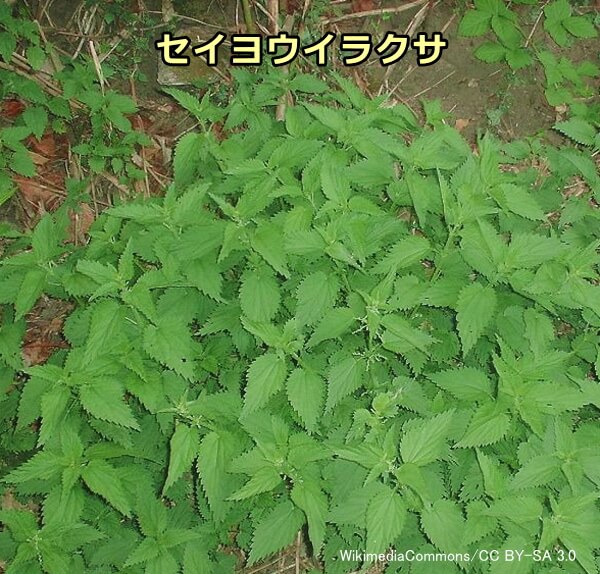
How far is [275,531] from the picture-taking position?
108 inches

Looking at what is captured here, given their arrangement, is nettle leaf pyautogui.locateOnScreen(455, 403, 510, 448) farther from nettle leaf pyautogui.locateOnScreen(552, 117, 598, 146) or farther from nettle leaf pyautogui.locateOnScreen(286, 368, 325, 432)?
nettle leaf pyautogui.locateOnScreen(552, 117, 598, 146)

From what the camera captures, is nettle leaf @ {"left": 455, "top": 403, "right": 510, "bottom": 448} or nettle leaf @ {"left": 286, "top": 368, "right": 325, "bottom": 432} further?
nettle leaf @ {"left": 286, "top": 368, "right": 325, "bottom": 432}

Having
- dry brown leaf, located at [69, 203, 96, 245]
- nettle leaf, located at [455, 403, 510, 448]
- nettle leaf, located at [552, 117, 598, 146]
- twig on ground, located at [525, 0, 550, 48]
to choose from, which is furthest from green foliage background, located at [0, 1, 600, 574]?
twig on ground, located at [525, 0, 550, 48]

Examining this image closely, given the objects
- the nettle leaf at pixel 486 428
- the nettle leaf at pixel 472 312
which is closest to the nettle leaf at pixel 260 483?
the nettle leaf at pixel 486 428

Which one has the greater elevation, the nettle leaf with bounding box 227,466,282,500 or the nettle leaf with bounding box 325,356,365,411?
the nettle leaf with bounding box 325,356,365,411

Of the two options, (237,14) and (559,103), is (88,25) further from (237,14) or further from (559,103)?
(559,103)

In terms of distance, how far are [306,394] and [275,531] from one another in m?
0.63

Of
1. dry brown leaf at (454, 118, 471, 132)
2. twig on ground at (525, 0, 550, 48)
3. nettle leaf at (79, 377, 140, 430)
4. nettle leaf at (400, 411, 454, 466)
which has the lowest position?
nettle leaf at (79, 377, 140, 430)

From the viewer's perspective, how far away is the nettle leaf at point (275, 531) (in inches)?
107

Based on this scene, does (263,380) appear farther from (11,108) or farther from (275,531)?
(11,108)

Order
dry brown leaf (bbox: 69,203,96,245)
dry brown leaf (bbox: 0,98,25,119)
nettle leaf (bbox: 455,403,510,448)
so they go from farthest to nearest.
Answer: dry brown leaf (bbox: 0,98,25,119) → dry brown leaf (bbox: 69,203,96,245) → nettle leaf (bbox: 455,403,510,448)

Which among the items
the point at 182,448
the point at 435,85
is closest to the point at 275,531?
Answer: the point at 182,448

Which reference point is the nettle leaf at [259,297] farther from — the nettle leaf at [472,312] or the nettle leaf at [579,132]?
the nettle leaf at [579,132]

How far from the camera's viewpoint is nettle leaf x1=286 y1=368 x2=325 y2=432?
2.56 meters
